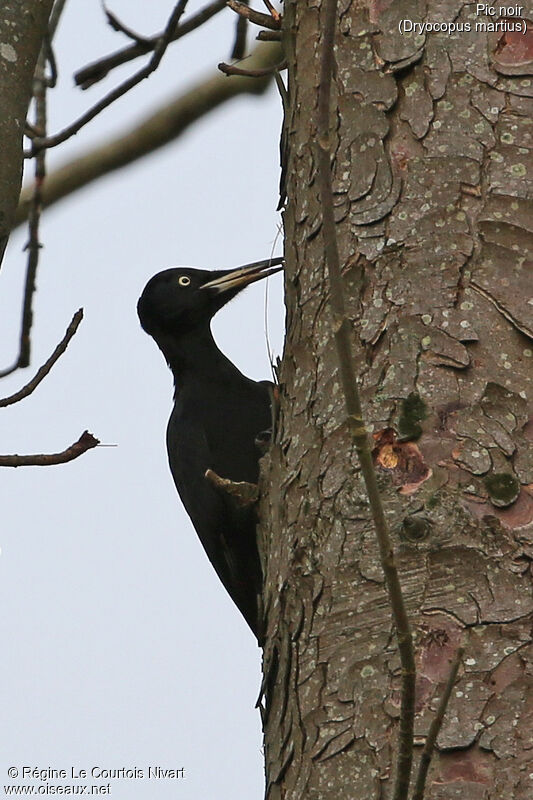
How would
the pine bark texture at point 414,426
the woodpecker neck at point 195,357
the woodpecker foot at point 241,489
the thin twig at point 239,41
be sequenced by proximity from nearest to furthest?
the pine bark texture at point 414,426 < the woodpecker foot at point 241,489 < the thin twig at point 239,41 < the woodpecker neck at point 195,357

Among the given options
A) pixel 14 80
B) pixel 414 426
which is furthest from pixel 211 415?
pixel 414 426

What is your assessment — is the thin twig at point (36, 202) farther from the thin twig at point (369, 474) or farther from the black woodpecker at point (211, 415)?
the thin twig at point (369, 474)

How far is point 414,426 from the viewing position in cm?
266

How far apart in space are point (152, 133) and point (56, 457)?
4.29 m

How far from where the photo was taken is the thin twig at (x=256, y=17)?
3.69m

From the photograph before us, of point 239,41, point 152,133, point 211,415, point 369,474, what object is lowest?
point 369,474

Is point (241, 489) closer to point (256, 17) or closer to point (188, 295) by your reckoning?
point (256, 17)

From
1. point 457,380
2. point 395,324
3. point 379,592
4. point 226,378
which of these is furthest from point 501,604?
point 226,378

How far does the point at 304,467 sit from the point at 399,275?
0.51 meters

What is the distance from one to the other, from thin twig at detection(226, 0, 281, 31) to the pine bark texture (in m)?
0.47

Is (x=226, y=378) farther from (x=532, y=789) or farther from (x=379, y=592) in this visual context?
(x=532, y=789)

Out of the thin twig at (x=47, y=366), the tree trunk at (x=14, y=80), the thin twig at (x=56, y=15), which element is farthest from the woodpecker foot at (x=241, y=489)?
the thin twig at (x=56, y=15)

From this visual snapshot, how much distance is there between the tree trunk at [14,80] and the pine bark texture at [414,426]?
2.51ft

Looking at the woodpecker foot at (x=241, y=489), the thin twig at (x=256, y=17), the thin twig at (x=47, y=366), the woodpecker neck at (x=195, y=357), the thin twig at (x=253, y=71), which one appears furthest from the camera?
the woodpecker neck at (x=195, y=357)
